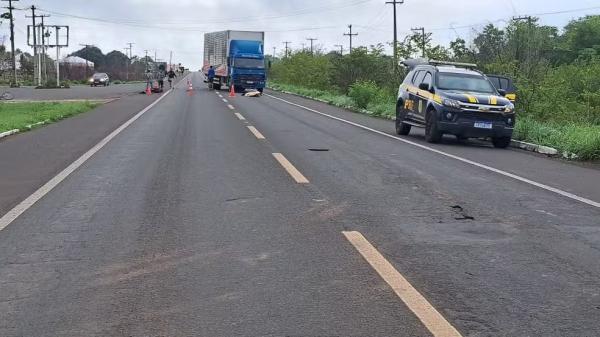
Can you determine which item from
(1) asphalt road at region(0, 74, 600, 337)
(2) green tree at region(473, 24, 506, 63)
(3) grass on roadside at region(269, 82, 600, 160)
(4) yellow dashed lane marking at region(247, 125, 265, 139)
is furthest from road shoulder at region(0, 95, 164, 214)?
(2) green tree at region(473, 24, 506, 63)

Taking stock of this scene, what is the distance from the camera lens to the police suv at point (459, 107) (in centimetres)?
1525

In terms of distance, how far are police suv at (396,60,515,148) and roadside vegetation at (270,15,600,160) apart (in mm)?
1330

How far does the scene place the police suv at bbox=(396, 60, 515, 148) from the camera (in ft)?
50.0

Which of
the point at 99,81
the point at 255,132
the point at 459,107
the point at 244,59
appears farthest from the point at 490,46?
the point at 99,81

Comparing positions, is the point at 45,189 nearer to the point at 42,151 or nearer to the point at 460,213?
the point at 42,151

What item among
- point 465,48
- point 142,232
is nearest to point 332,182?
point 142,232

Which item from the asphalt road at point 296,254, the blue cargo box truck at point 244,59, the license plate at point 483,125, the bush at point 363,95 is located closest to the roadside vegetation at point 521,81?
the bush at point 363,95

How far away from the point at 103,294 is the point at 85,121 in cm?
1696

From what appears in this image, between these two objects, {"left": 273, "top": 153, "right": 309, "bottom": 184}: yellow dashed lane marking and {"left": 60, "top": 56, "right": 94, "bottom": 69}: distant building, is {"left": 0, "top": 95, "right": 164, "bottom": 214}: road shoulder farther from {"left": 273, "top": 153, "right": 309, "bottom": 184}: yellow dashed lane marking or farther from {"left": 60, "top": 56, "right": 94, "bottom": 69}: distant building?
{"left": 60, "top": 56, "right": 94, "bottom": 69}: distant building

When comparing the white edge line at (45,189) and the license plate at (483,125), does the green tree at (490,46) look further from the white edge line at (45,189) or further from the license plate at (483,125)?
the white edge line at (45,189)

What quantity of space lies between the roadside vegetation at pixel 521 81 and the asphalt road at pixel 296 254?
611cm

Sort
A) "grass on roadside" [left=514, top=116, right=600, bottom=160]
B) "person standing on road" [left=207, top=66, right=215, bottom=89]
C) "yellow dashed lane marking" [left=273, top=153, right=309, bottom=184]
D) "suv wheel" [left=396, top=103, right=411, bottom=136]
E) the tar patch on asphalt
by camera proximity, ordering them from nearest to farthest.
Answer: the tar patch on asphalt
"yellow dashed lane marking" [left=273, top=153, right=309, bottom=184]
"grass on roadside" [left=514, top=116, right=600, bottom=160]
"suv wheel" [left=396, top=103, right=411, bottom=136]
"person standing on road" [left=207, top=66, right=215, bottom=89]

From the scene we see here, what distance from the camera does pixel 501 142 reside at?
51.7ft

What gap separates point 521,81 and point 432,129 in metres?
5.94
